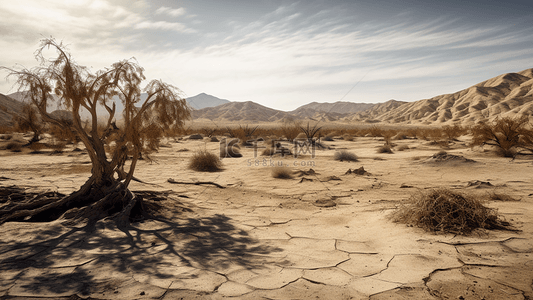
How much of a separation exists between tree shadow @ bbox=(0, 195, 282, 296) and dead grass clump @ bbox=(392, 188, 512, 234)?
2.30 meters

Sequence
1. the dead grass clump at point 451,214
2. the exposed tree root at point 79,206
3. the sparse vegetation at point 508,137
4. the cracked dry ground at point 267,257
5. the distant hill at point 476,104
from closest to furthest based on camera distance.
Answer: the cracked dry ground at point 267,257
the dead grass clump at point 451,214
the exposed tree root at point 79,206
the sparse vegetation at point 508,137
the distant hill at point 476,104

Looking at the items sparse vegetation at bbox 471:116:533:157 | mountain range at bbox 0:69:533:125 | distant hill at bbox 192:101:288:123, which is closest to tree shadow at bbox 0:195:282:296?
sparse vegetation at bbox 471:116:533:157

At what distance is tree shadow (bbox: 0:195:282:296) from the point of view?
8.86ft

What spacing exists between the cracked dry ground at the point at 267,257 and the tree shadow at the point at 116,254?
0.04 feet

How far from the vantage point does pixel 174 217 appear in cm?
502

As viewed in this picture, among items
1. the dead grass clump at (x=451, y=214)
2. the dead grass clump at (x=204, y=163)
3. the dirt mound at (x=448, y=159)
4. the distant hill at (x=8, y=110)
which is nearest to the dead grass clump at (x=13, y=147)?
the distant hill at (x=8, y=110)

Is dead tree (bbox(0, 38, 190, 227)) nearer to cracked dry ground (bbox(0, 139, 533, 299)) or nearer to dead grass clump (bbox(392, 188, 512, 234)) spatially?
cracked dry ground (bbox(0, 139, 533, 299))

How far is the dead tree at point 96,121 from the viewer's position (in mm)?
4523

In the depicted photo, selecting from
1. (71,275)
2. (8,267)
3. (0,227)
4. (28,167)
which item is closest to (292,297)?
(71,275)

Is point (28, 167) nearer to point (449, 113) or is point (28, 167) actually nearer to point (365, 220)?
point (365, 220)

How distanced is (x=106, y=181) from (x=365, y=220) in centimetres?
500

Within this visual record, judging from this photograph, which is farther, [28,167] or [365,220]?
[28,167]

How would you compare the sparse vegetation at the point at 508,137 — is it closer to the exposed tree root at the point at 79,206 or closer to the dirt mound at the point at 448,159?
the dirt mound at the point at 448,159

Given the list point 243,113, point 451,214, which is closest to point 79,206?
point 451,214
